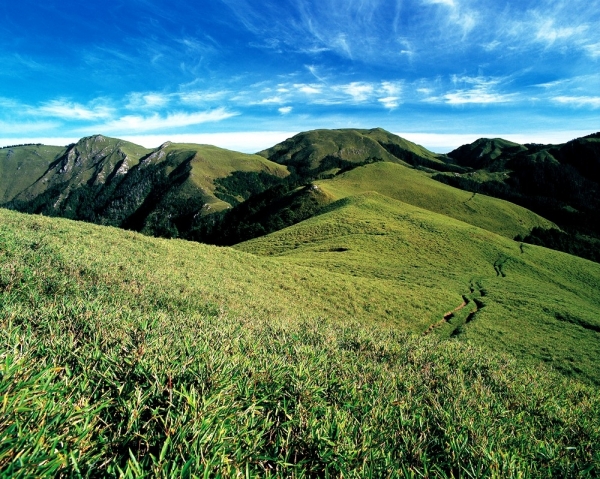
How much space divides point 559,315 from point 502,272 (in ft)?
62.0

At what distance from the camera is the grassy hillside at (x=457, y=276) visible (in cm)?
3095

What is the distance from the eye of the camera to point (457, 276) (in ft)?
165

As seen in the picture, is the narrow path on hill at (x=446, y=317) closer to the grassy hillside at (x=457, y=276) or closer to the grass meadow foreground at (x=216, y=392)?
the grassy hillside at (x=457, y=276)

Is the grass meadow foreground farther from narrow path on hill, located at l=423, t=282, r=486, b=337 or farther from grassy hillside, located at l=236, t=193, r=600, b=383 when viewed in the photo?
grassy hillside, located at l=236, t=193, r=600, b=383

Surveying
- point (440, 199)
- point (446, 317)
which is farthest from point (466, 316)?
point (440, 199)

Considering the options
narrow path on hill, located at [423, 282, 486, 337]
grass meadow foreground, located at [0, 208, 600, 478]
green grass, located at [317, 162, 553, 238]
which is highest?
grass meadow foreground, located at [0, 208, 600, 478]

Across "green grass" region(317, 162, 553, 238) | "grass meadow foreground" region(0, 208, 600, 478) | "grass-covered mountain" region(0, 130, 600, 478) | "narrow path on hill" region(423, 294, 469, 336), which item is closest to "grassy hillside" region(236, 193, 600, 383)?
"narrow path on hill" region(423, 294, 469, 336)

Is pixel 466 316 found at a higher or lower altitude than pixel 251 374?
lower

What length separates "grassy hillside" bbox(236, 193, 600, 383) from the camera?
31.0 m

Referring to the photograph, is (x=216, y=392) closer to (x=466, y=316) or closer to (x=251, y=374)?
(x=251, y=374)

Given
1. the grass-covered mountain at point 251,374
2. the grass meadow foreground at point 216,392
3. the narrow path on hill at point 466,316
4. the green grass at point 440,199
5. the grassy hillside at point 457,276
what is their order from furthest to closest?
1. the green grass at point 440,199
2. the narrow path on hill at point 466,316
3. the grassy hillside at point 457,276
4. the grass-covered mountain at point 251,374
5. the grass meadow foreground at point 216,392

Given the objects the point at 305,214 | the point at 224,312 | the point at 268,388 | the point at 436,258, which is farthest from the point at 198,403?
the point at 305,214

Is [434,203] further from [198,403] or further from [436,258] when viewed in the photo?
[198,403]

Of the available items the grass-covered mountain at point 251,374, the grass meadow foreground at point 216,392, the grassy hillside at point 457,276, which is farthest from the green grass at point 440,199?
the grass meadow foreground at point 216,392
